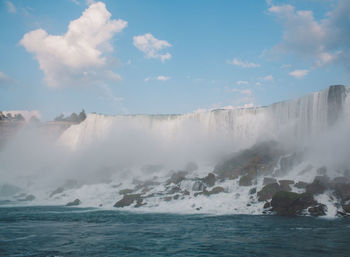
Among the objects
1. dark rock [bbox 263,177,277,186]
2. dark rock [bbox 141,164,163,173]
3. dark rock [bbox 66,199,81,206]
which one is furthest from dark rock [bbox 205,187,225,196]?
dark rock [bbox 141,164,163,173]

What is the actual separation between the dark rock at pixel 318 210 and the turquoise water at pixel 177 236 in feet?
4.48

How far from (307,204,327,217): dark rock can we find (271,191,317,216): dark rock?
0.45 meters

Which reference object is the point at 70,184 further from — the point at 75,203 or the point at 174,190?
the point at 174,190

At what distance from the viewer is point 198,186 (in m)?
25.6

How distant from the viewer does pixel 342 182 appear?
19.8m

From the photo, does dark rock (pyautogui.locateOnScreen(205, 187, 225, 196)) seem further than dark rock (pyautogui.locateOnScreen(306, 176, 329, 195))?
Yes

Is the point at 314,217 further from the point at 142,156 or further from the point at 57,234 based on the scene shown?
the point at 142,156

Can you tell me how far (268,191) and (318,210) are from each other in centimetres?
406

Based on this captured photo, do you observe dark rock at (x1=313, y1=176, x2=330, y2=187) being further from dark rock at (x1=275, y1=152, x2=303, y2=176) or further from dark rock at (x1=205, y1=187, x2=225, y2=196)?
dark rock at (x1=205, y1=187, x2=225, y2=196)

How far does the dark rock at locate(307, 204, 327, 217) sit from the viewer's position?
17.5m

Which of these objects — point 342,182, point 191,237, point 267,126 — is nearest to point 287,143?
point 267,126

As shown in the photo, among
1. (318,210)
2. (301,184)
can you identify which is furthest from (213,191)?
(318,210)

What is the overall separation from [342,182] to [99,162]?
2992 cm

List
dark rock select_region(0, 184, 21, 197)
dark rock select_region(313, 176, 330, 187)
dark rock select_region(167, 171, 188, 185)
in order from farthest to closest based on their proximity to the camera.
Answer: dark rock select_region(0, 184, 21, 197) < dark rock select_region(167, 171, 188, 185) < dark rock select_region(313, 176, 330, 187)
